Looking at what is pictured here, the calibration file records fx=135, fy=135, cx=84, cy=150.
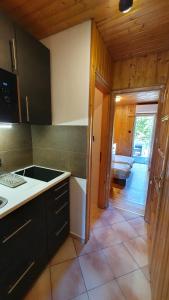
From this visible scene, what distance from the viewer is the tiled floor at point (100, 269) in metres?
1.24

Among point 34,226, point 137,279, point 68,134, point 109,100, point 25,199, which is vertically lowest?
point 137,279

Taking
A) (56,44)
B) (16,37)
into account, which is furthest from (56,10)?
(16,37)

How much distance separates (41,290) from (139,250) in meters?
1.17

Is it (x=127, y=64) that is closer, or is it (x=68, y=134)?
(x=68, y=134)

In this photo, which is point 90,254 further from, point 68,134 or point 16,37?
point 16,37

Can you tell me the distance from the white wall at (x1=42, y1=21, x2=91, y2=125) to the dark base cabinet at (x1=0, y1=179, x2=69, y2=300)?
825mm

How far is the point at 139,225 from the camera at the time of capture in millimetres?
2129

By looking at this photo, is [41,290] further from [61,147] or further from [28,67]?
[28,67]

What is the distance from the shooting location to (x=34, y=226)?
3.96 ft

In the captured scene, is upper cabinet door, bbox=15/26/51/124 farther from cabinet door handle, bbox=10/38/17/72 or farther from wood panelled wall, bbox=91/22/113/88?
wood panelled wall, bbox=91/22/113/88

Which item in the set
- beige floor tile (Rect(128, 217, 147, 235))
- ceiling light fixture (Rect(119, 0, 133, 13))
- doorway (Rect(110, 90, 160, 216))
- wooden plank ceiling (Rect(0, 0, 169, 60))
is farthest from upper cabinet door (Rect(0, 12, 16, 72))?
beige floor tile (Rect(128, 217, 147, 235))

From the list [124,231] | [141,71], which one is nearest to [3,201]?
[124,231]

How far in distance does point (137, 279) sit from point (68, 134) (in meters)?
1.68

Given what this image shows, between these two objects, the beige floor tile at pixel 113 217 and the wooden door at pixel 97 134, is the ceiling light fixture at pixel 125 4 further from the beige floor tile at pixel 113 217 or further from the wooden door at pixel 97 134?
the beige floor tile at pixel 113 217
